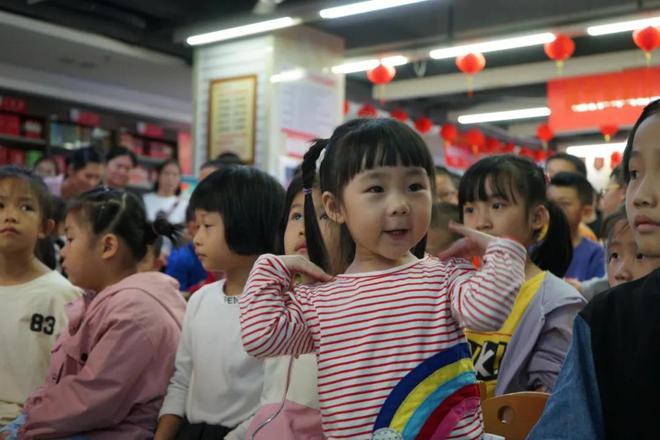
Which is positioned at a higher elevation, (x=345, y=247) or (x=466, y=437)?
(x=345, y=247)

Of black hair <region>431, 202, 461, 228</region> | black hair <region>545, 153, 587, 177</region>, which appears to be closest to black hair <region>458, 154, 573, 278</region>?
black hair <region>431, 202, 461, 228</region>

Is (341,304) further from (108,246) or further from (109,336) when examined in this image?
(108,246)

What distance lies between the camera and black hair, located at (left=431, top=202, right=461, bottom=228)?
2.59m

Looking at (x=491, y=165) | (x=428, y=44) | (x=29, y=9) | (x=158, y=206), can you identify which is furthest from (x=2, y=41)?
(x=491, y=165)

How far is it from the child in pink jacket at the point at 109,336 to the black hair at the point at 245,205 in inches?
10.8

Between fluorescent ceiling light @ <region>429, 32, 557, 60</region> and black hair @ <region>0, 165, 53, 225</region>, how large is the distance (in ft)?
17.1

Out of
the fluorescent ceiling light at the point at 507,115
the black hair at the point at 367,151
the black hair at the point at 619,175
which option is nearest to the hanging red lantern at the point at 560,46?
the black hair at the point at 619,175

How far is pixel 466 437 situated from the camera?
1.27 meters

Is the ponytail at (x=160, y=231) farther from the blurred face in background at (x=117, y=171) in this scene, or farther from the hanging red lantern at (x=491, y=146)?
the hanging red lantern at (x=491, y=146)

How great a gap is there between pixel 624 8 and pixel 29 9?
5.26 m

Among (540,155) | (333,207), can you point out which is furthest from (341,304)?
(540,155)

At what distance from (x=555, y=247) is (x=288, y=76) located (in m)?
5.21

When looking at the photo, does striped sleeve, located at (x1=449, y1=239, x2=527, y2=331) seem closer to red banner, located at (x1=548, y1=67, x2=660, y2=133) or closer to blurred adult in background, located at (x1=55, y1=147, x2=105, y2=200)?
blurred adult in background, located at (x1=55, y1=147, x2=105, y2=200)

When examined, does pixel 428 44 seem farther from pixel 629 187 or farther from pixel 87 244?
pixel 629 187
